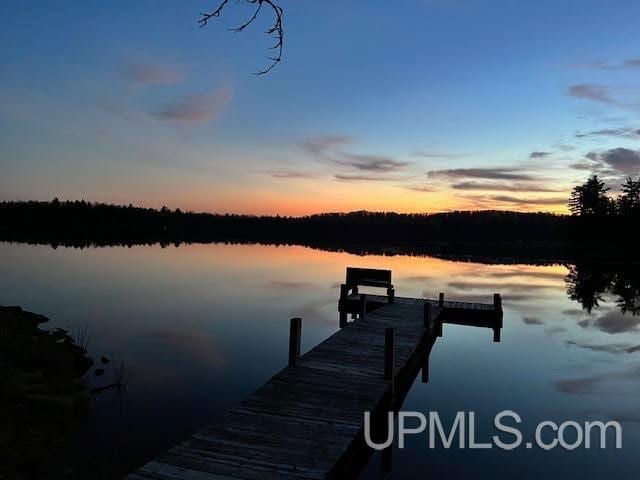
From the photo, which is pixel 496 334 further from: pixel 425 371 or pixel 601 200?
pixel 601 200

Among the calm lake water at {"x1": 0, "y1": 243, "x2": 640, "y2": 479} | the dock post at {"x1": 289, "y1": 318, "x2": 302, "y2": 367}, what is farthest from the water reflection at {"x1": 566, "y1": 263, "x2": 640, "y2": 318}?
the dock post at {"x1": 289, "y1": 318, "x2": 302, "y2": 367}

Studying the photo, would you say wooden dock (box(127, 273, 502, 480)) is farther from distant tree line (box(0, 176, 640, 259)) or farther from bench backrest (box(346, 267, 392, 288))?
distant tree line (box(0, 176, 640, 259))

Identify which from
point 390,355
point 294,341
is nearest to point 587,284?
point 390,355

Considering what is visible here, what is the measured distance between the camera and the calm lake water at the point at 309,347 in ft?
30.7

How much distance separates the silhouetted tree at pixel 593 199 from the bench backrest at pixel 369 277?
237ft

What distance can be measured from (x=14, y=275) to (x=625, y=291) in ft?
156

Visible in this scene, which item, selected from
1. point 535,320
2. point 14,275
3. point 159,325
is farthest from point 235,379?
point 14,275

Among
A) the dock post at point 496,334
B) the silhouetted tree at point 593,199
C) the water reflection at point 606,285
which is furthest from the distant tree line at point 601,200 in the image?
the dock post at point 496,334

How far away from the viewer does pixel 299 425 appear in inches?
308

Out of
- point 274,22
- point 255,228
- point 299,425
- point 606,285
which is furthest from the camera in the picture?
point 255,228

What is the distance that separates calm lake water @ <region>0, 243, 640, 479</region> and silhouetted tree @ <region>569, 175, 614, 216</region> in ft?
156

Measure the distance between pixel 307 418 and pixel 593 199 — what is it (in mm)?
89054

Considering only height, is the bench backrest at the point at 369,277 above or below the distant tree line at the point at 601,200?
below

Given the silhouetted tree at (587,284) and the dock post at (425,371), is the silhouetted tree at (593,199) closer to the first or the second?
the silhouetted tree at (587,284)
